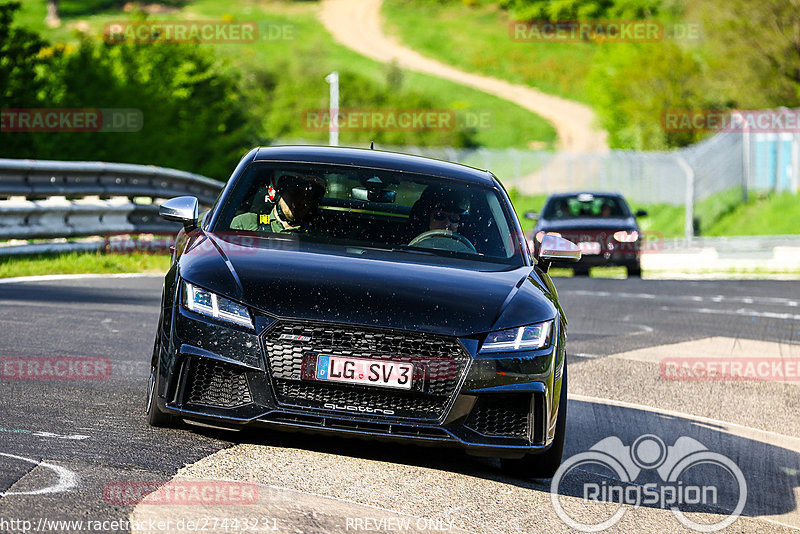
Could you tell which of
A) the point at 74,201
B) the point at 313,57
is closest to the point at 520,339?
the point at 74,201

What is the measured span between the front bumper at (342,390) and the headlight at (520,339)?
0.05 metres

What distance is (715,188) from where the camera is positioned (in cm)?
4175

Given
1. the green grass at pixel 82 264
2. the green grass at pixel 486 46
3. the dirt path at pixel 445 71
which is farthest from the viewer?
the green grass at pixel 486 46

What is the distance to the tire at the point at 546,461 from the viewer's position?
6113mm

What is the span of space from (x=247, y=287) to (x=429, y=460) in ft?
4.16

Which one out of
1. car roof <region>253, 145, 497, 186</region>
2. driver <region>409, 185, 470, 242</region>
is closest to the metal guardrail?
car roof <region>253, 145, 497, 186</region>

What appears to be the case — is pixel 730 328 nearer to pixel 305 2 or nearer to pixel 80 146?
pixel 80 146

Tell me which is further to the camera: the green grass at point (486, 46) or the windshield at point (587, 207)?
the green grass at point (486, 46)

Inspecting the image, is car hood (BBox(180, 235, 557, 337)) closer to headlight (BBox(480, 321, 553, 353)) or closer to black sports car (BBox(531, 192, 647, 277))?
headlight (BBox(480, 321, 553, 353))

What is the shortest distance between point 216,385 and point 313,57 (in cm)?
9134

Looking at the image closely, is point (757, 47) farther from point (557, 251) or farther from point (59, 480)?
point (59, 480)

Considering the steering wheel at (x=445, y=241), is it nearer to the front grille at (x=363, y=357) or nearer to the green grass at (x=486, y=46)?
the front grille at (x=363, y=357)

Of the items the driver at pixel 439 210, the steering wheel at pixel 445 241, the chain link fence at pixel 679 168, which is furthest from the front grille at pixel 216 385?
the chain link fence at pixel 679 168

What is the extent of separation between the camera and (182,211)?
7000 mm
